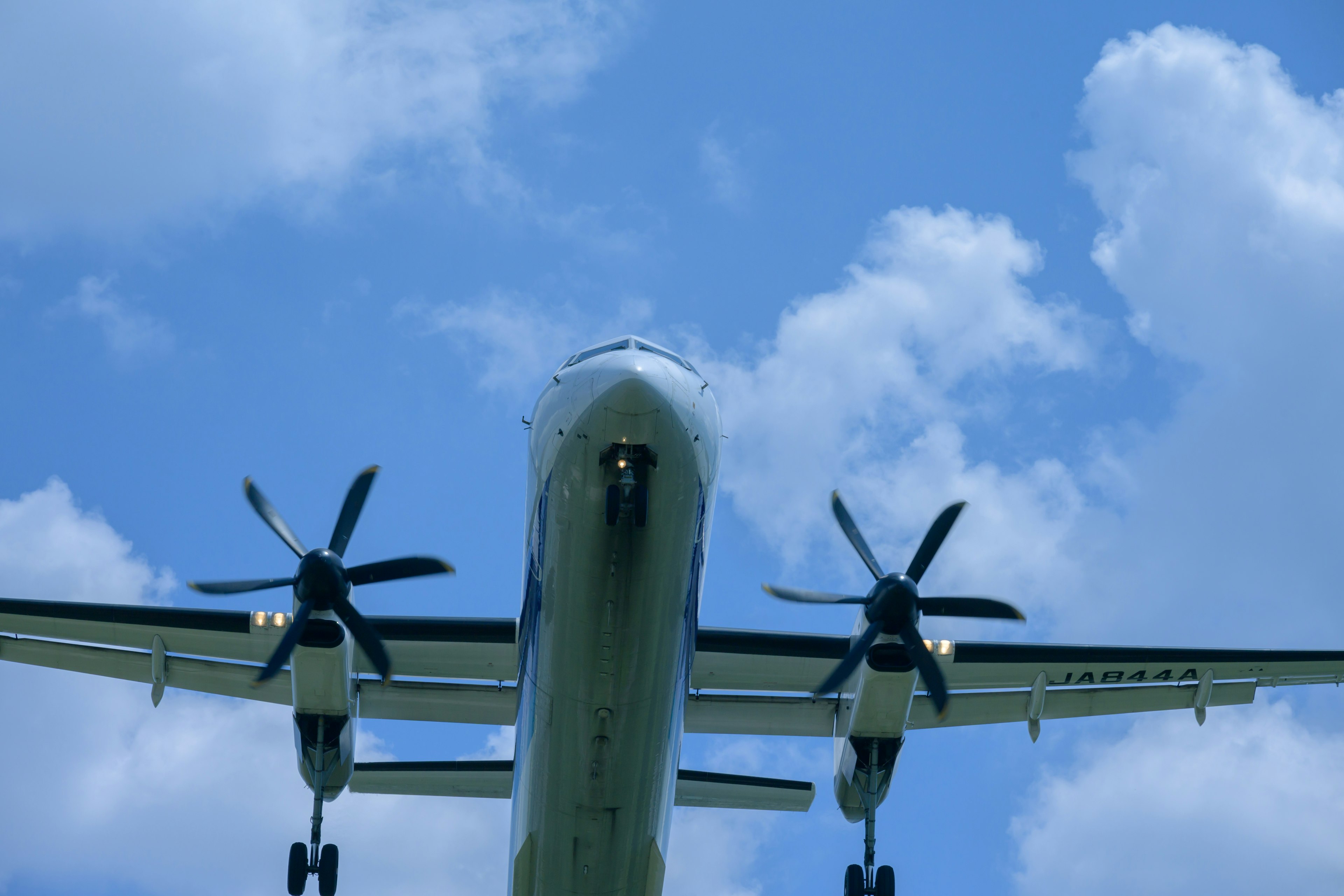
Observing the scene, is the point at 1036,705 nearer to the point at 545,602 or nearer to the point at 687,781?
the point at 687,781

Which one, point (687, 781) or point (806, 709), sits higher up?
point (806, 709)

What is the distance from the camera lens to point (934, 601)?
17.2m

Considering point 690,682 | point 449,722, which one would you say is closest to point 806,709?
point 690,682

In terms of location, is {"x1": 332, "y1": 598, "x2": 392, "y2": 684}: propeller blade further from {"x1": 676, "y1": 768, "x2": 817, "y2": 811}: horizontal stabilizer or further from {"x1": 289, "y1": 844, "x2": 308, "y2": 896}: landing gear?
{"x1": 676, "y1": 768, "x2": 817, "y2": 811}: horizontal stabilizer

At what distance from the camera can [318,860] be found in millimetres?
17625

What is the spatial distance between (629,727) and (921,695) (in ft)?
25.6

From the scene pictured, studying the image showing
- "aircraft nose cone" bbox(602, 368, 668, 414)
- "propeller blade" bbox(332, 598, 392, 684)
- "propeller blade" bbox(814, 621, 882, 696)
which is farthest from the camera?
"propeller blade" bbox(814, 621, 882, 696)

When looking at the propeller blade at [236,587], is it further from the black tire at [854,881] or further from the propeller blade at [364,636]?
the black tire at [854,881]

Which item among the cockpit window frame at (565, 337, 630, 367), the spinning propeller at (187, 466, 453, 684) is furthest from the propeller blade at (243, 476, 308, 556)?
the cockpit window frame at (565, 337, 630, 367)

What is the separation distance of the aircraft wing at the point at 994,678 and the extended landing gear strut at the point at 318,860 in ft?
18.7

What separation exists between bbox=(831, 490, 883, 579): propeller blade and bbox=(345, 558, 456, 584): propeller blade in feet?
19.0

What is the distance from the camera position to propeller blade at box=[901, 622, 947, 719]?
53.8 ft

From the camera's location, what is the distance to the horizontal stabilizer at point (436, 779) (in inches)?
744

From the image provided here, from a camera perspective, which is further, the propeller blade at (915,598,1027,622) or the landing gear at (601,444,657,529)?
the propeller blade at (915,598,1027,622)
